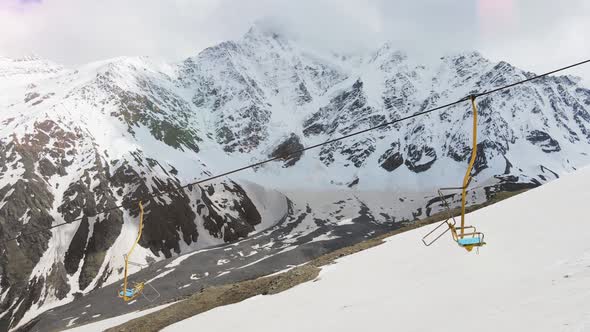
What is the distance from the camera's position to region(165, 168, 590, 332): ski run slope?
41.3 ft

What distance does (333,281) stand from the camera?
30547 millimetres

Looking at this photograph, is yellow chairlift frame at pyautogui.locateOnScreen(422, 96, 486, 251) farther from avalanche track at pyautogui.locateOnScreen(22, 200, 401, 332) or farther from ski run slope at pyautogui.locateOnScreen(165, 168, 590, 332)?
avalanche track at pyautogui.locateOnScreen(22, 200, 401, 332)

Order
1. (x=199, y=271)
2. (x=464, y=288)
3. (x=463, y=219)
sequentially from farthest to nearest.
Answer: (x=199, y=271), (x=464, y=288), (x=463, y=219)

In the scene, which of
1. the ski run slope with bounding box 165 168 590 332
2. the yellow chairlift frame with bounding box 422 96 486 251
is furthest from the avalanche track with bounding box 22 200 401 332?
the yellow chairlift frame with bounding box 422 96 486 251

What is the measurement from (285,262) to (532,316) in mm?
146348

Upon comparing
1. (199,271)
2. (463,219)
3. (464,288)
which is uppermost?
(463,219)

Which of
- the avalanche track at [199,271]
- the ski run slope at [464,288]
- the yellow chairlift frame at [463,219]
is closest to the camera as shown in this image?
the yellow chairlift frame at [463,219]

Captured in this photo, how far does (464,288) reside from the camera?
720 inches

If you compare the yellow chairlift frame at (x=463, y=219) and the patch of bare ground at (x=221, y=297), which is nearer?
the yellow chairlift frame at (x=463, y=219)

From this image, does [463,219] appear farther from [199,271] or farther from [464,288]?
[199,271]

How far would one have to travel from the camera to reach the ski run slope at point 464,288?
12.6m

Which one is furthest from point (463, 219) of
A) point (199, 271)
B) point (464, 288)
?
point (199, 271)

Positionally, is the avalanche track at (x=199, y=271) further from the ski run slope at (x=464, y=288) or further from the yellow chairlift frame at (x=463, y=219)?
the yellow chairlift frame at (x=463, y=219)

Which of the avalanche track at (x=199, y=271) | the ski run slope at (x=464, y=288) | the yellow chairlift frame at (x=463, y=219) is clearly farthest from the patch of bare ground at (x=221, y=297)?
the avalanche track at (x=199, y=271)
